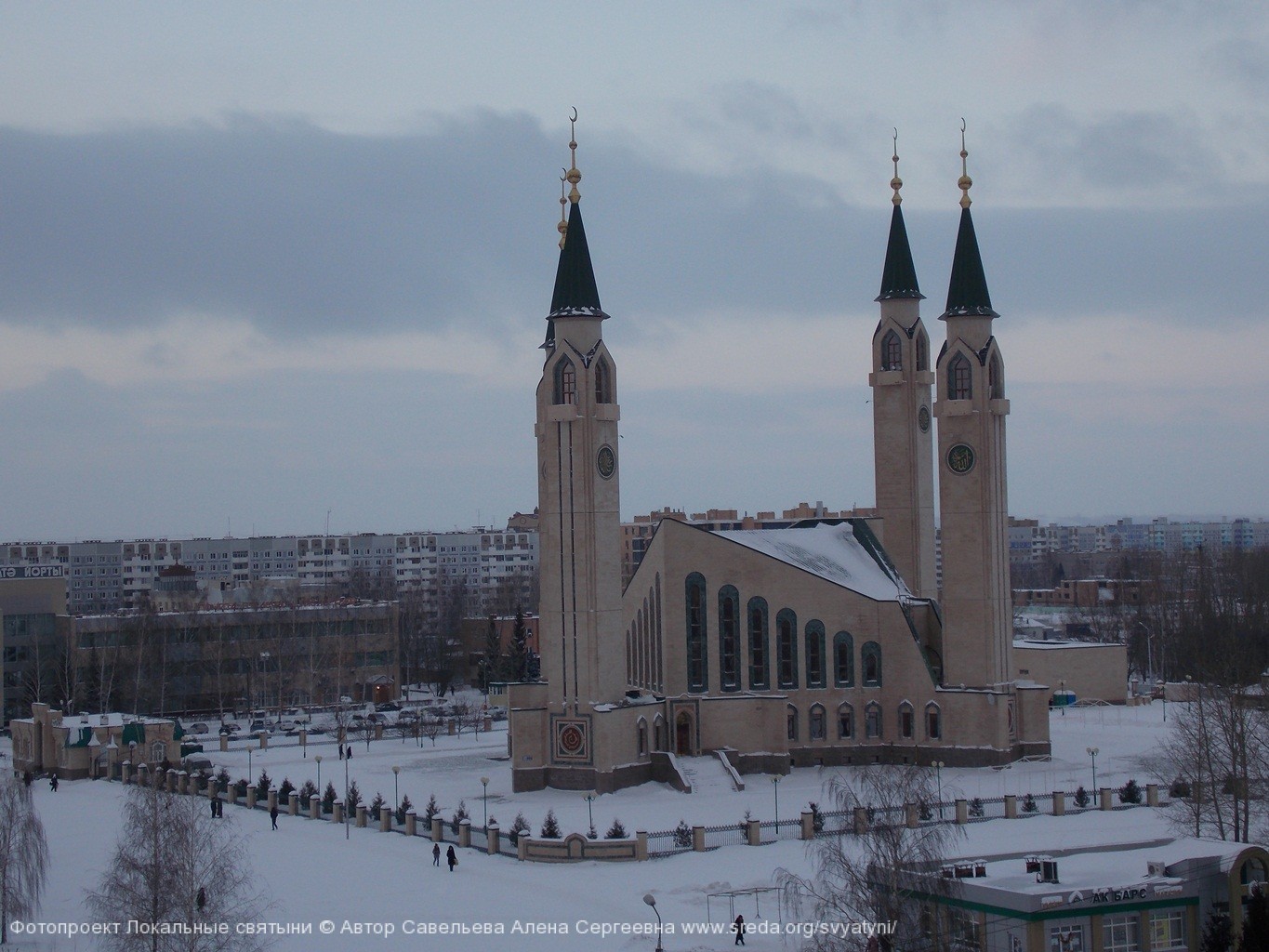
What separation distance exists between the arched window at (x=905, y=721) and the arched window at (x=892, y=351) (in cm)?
1433

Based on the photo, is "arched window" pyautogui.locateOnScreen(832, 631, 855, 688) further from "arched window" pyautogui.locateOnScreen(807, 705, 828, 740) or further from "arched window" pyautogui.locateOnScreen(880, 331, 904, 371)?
"arched window" pyautogui.locateOnScreen(880, 331, 904, 371)

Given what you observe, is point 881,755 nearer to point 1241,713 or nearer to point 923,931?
point 1241,713

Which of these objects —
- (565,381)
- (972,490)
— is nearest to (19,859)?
(565,381)

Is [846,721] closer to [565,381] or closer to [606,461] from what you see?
[606,461]

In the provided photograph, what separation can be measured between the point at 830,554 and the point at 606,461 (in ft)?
38.4

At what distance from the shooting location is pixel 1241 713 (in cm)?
4066

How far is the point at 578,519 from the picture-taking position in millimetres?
52719

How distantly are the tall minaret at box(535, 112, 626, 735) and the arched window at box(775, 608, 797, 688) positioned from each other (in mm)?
6848

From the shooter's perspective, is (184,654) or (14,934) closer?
(14,934)

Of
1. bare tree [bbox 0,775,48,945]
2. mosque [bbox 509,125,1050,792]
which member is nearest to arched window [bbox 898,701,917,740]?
mosque [bbox 509,125,1050,792]

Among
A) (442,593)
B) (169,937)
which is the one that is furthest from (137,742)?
(442,593)

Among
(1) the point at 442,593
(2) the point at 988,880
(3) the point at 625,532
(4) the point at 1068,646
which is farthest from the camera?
(3) the point at 625,532

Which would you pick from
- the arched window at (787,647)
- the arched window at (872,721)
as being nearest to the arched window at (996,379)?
the arched window at (787,647)

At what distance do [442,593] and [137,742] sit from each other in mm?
75099
